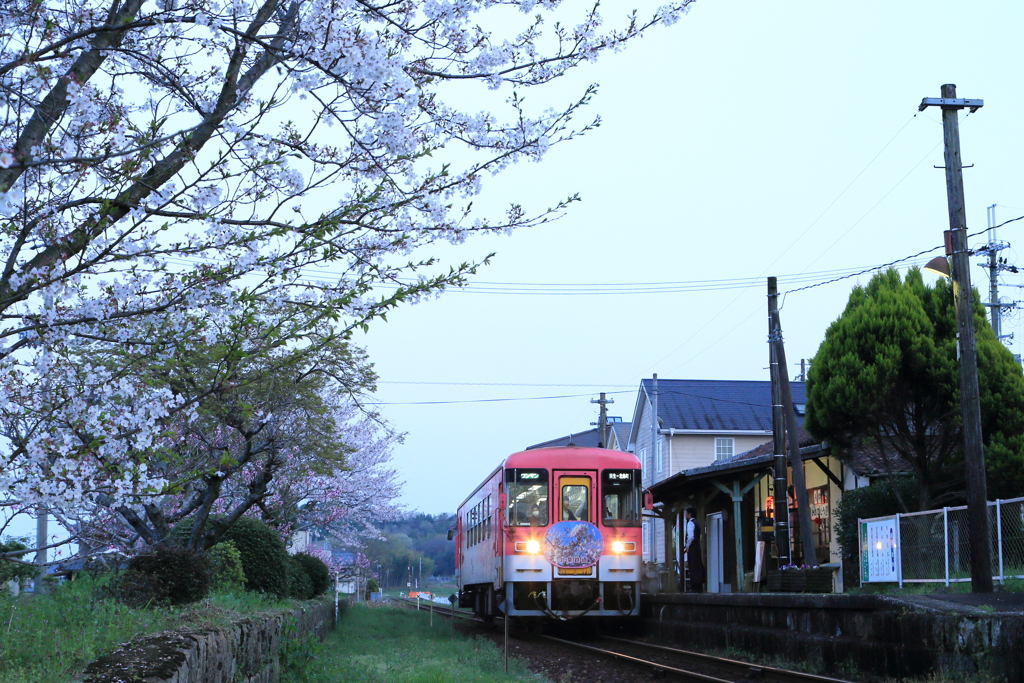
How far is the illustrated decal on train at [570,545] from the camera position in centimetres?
1658

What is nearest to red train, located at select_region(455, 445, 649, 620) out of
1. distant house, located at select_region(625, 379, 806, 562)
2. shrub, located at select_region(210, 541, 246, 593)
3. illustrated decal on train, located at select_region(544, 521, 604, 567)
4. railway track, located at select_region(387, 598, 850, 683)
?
illustrated decal on train, located at select_region(544, 521, 604, 567)

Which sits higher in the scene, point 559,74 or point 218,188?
point 559,74

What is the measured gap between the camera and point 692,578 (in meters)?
20.8

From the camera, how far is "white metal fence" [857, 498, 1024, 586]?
12.8 m

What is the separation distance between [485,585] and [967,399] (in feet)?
36.4

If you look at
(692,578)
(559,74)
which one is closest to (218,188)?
(559,74)

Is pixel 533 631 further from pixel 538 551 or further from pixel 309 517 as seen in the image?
pixel 309 517

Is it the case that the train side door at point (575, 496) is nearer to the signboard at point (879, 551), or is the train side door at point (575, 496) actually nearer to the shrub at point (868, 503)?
the signboard at point (879, 551)

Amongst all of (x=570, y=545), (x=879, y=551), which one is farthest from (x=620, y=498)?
(x=879, y=551)

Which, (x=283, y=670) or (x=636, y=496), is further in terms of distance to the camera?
(x=636, y=496)

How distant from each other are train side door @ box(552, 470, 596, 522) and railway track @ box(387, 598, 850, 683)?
215cm

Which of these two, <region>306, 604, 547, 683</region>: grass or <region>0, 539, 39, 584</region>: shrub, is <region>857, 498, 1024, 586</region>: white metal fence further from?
<region>0, 539, 39, 584</region>: shrub

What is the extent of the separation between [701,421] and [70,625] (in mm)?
32287

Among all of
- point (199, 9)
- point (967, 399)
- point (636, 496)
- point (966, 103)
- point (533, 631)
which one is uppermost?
point (966, 103)
